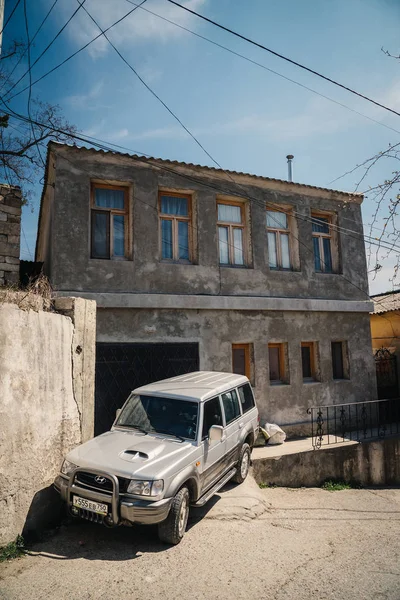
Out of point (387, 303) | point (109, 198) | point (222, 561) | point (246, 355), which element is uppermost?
point (109, 198)

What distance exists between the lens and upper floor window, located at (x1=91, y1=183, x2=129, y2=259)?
31.0 feet

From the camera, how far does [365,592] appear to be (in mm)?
4285

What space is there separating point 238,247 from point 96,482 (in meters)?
7.86

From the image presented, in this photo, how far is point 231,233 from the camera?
36.3 ft

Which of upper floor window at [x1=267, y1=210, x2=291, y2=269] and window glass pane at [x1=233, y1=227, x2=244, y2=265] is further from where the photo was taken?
upper floor window at [x1=267, y1=210, x2=291, y2=269]

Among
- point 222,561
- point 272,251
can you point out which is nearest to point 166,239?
point 272,251

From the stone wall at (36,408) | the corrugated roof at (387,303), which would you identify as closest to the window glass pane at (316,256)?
the corrugated roof at (387,303)

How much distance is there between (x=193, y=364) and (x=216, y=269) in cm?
264

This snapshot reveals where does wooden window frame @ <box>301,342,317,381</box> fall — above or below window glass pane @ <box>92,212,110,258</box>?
below

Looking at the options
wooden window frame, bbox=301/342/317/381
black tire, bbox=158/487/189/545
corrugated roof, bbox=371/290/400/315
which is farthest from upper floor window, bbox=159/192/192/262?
corrugated roof, bbox=371/290/400/315

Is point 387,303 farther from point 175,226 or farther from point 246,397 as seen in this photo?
point 246,397

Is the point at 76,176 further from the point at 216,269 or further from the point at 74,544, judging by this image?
the point at 74,544

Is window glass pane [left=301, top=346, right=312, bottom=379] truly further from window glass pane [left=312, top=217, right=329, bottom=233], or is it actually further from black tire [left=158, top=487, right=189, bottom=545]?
black tire [left=158, top=487, right=189, bottom=545]

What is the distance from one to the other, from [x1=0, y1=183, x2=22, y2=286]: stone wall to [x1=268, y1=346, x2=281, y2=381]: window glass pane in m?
7.00
